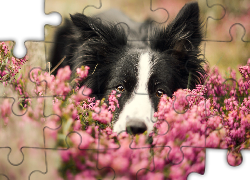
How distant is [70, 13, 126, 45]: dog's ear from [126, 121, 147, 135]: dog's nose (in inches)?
34.3

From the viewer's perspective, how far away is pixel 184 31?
2670 millimetres

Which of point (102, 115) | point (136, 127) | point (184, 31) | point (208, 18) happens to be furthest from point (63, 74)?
point (208, 18)

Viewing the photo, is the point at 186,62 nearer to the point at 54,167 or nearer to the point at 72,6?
the point at 72,6

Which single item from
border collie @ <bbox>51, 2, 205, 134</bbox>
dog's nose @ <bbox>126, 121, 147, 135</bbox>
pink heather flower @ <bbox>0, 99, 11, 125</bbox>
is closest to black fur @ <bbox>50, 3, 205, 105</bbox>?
border collie @ <bbox>51, 2, 205, 134</bbox>

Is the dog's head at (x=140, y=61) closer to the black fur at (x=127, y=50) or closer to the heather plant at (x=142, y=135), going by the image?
the black fur at (x=127, y=50)

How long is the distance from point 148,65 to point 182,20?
563mm

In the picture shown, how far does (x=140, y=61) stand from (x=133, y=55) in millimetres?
97

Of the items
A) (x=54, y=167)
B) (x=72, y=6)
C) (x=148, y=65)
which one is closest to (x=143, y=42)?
(x=148, y=65)

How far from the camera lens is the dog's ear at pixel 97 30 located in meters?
2.62

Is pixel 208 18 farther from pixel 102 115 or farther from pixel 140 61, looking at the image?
pixel 102 115

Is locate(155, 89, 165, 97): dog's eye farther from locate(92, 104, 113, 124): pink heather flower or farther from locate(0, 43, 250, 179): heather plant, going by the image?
locate(92, 104, 113, 124): pink heather flower

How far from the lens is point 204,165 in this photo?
2.47 metres

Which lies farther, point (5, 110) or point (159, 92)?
point (159, 92)
